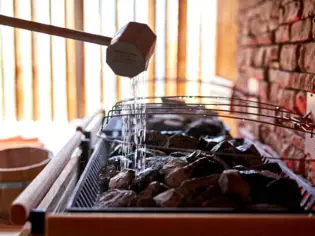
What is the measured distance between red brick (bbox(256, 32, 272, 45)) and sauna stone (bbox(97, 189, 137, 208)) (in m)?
1.12

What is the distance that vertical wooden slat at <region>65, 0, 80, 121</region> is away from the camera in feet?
8.06

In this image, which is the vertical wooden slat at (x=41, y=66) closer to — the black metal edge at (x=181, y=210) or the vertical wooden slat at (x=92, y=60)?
the vertical wooden slat at (x=92, y=60)

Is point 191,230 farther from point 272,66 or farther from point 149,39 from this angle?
point 272,66

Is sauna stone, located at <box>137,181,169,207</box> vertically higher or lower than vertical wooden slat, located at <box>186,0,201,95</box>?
lower

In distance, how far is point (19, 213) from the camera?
71 cm

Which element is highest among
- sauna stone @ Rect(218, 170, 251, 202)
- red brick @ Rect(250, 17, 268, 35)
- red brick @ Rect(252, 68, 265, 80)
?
red brick @ Rect(250, 17, 268, 35)

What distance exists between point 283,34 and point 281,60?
0.10 metres

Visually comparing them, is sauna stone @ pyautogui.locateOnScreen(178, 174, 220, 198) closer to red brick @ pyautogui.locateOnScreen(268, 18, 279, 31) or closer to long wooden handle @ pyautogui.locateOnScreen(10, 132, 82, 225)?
long wooden handle @ pyautogui.locateOnScreen(10, 132, 82, 225)

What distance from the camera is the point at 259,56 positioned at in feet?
6.15

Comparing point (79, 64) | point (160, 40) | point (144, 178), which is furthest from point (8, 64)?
point (144, 178)

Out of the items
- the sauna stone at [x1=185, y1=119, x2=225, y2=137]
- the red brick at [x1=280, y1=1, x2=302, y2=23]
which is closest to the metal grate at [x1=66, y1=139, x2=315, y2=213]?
the sauna stone at [x1=185, y1=119, x2=225, y2=137]

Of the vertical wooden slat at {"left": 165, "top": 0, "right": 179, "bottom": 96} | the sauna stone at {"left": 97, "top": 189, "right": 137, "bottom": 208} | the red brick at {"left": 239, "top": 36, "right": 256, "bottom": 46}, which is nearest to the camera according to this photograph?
the sauna stone at {"left": 97, "top": 189, "right": 137, "bottom": 208}

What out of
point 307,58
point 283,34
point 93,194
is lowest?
point 93,194

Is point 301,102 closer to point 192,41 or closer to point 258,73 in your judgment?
point 258,73
